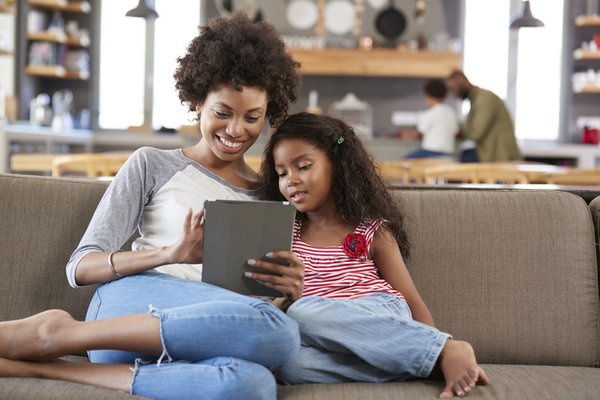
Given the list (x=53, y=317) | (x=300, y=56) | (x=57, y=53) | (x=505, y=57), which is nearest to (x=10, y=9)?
(x=57, y=53)

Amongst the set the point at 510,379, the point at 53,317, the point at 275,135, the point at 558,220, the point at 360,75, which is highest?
the point at 360,75

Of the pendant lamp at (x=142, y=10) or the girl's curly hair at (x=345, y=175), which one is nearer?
the girl's curly hair at (x=345, y=175)

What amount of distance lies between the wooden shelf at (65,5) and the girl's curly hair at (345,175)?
21.0ft

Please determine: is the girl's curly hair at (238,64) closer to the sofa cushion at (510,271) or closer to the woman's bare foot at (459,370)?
the sofa cushion at (510,271)

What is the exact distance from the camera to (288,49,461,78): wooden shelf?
8625 millimetres

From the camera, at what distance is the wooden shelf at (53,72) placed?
8.05m

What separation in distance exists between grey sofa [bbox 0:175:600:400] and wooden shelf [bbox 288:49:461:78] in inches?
256

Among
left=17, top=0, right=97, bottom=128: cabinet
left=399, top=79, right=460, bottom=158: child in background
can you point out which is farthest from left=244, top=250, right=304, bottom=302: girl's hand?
left=17, top=0, right=97, bottom=128: cabinet

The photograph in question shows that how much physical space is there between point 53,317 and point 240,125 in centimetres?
63

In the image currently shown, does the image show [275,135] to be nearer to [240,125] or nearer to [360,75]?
[240,125]

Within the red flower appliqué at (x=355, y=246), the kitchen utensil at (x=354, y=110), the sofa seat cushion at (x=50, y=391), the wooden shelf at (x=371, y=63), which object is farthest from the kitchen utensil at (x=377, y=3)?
the sofa seat cushion at (x=50, y=391)

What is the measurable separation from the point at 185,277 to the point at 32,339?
40cm

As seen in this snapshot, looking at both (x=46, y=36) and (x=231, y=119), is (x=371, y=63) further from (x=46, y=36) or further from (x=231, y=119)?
(x=231, y=119)

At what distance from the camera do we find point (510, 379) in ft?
6.06
